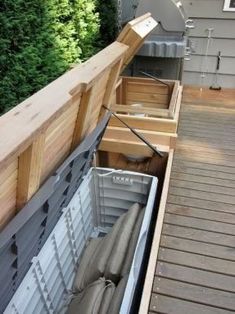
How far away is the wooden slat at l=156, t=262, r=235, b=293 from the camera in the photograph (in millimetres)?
1851

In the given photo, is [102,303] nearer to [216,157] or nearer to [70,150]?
[70,150]

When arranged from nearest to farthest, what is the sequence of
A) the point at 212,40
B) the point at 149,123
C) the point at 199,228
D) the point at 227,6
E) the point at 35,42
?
the point at 199,228 < the point at 35,42 < the point at 149,123 < the point at 227,6 < the point at 212,40

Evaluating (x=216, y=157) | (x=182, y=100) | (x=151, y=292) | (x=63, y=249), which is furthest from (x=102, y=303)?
(x=182, y=100)

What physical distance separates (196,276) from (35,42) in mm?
2155

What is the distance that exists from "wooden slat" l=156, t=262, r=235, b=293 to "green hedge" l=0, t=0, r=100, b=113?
64.5 inches

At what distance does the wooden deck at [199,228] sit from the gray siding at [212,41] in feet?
5.27

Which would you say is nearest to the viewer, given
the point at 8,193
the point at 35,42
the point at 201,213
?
the point at 8,193

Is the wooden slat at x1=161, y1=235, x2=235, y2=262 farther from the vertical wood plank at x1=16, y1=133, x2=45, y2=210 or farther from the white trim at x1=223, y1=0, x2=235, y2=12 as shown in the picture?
the white trim at x1=223, y1=0, x2=235, y2=12

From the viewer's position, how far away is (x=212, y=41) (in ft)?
15.7

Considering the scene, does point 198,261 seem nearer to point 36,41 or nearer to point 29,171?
point 29,171

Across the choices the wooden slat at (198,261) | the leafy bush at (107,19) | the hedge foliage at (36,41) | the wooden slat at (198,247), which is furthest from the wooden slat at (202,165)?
the leafy bush at (107,19)

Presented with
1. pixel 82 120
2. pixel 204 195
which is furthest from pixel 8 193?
pixel 204 195

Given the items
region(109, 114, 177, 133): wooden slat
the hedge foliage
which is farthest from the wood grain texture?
region(109, 114, 177, 133): wooden slat

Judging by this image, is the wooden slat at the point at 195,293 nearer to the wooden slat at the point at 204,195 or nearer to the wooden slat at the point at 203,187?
the wooden slat at the point at 204,195
